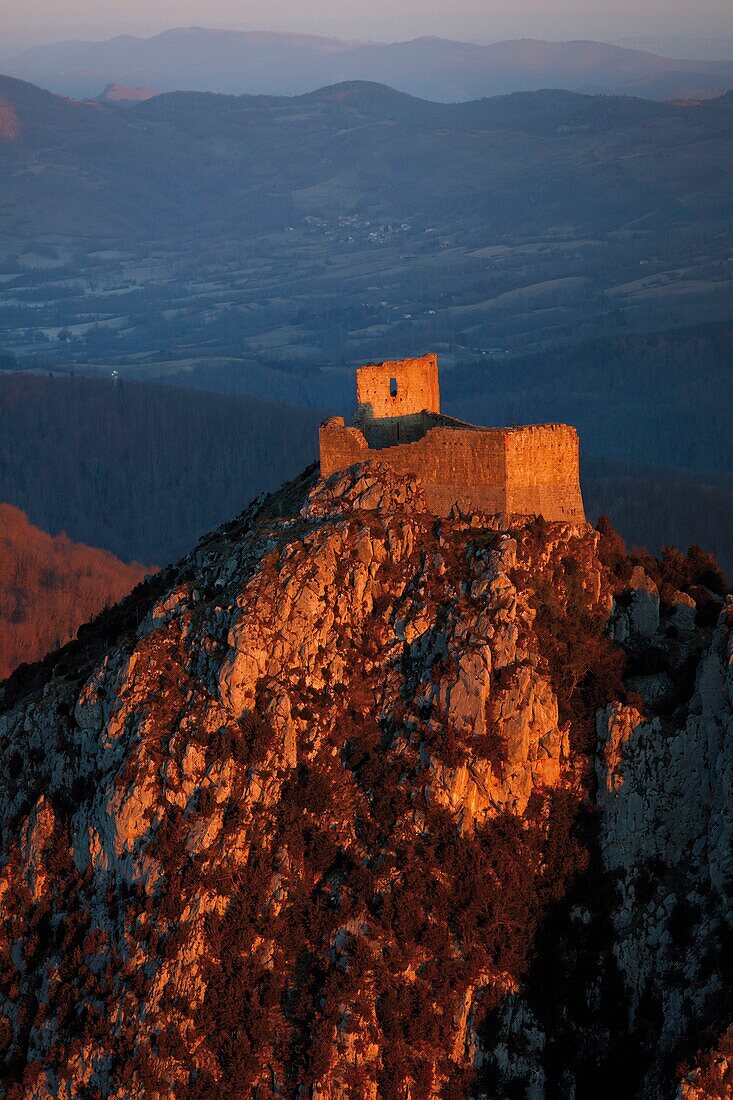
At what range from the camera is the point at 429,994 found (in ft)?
205

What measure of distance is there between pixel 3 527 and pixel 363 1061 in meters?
142

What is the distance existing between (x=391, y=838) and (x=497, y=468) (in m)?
14.5

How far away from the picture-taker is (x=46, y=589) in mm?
176375

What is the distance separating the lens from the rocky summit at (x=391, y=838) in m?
62.6

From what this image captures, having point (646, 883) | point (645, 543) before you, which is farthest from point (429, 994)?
point (645, 543)

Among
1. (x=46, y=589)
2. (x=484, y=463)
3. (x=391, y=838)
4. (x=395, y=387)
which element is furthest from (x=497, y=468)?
(x=46, y=589)

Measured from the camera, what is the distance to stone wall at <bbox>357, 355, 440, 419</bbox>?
75.7m

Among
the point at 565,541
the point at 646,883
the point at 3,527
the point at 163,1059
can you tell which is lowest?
the point at 3,527

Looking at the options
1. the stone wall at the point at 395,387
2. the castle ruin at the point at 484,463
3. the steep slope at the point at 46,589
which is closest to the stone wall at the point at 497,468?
the castle ruin at the point at 484,463

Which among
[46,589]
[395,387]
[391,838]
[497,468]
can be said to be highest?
[395,387]

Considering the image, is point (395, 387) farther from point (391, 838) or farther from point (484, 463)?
point (391, 838)

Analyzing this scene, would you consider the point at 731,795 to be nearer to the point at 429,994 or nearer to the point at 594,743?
the point at 594,743

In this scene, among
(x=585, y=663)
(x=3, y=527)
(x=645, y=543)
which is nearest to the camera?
(x=585, y=663)

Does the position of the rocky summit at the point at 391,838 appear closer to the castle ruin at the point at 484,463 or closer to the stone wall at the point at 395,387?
the castle ruin at the point at 484,463
